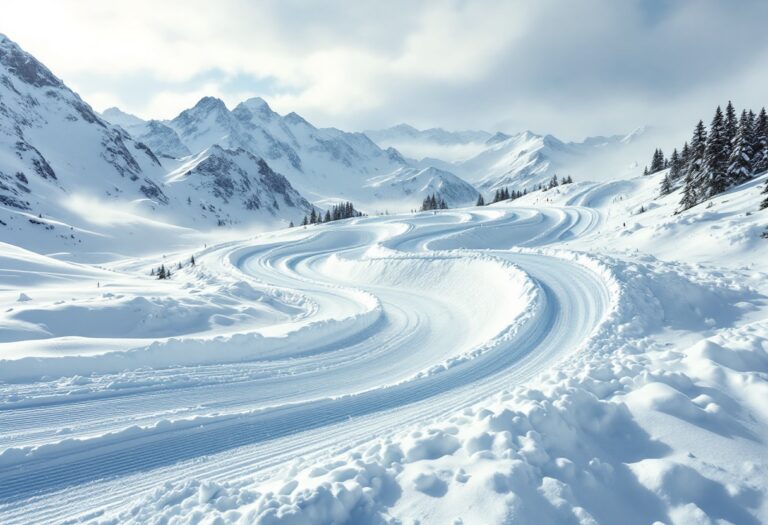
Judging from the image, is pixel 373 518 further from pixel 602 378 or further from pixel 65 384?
pixel 65 384

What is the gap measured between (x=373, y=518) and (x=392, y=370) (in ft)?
21.3

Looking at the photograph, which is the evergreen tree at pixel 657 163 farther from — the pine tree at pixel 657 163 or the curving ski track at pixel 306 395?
the curving ski track at pixel 306 395

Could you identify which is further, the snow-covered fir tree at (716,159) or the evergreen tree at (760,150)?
the evergreen tree at (760,150)

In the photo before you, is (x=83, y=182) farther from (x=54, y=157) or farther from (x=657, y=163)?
(x=657, y=163)

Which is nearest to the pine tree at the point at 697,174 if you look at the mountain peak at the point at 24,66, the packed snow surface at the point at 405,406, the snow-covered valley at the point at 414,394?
the snow-covered valley at the point at 414,394

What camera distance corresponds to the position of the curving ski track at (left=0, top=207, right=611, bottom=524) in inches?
243

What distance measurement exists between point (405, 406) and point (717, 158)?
41.2 meters

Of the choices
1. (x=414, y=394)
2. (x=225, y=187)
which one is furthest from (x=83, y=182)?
(x=414, y=394)

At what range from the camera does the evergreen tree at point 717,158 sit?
35.4 meters

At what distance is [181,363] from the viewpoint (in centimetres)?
1043

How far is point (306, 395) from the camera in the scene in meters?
9.16

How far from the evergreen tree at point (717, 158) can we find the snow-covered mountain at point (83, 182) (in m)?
84.3

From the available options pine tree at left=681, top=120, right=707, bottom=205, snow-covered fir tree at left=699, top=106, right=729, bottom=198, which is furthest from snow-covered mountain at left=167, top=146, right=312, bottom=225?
snow-covered fir tree at left=699, top=106, right=729, bottom=198

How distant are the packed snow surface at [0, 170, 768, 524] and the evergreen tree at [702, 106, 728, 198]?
863 inches
